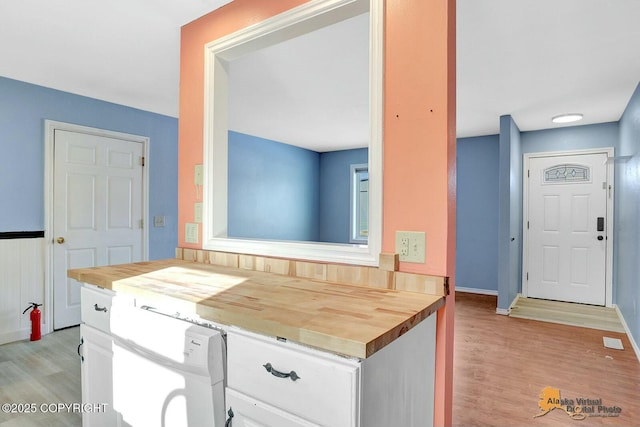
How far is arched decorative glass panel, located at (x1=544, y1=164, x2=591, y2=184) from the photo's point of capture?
458 centimetres

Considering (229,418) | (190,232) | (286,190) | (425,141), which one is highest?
(286,190)

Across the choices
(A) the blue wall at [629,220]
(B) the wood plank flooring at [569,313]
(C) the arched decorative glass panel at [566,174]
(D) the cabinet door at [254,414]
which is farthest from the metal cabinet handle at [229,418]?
(C) the arched decorative glass panel at [566,174]

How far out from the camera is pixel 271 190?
578 cm

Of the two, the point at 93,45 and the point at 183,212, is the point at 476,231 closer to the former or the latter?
the point at 183,212

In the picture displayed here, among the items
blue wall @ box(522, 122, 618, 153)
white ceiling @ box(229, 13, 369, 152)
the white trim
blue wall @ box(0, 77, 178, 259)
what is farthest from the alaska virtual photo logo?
blue wall @ box(0, 77, 178, 259)

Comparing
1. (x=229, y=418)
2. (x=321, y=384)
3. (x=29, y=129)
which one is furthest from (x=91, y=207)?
(x=321, y=384)

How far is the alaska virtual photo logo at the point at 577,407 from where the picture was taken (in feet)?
6.94

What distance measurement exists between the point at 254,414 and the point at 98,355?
3.21ft

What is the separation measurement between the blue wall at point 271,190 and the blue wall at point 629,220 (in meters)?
4.42

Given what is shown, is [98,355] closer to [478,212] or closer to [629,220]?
[629,220]

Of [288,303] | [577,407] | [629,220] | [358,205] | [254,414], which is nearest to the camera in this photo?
[254,414]

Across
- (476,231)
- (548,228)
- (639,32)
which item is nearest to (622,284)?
(548,228)

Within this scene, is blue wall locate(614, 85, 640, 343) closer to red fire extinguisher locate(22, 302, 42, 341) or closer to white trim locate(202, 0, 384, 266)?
white trim locate(202, 0, 384, 266)

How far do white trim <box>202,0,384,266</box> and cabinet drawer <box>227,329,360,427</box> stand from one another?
579mm
